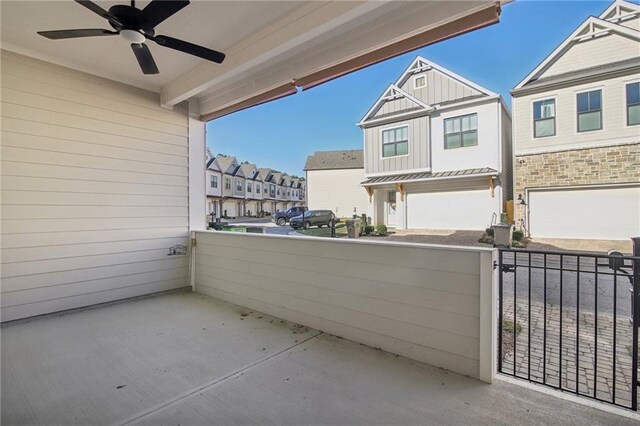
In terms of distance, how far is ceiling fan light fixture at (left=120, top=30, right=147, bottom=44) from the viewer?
6.94 ft

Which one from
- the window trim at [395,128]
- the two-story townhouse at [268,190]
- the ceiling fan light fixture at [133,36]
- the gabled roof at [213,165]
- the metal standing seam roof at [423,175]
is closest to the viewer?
the ceiling fan light fixture at [133,36]

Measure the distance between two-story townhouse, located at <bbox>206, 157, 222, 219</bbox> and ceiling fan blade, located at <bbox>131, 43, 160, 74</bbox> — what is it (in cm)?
1863

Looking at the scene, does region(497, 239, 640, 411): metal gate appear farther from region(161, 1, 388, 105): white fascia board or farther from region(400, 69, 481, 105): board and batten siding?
region(400, 69, 481, 105): board and batten siding

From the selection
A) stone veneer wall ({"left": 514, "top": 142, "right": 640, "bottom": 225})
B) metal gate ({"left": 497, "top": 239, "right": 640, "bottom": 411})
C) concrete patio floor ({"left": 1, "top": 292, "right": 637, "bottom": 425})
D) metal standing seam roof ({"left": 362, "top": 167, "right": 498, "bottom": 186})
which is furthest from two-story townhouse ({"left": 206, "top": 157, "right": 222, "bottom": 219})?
metal gate ({"left": 497, "top": 239, "right": 640, "bottom": 411})

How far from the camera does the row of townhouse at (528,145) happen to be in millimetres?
6832

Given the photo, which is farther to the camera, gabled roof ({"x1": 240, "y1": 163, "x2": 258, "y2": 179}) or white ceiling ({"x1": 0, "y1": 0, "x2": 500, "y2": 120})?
gabled roof ({"x1": 240, "y1": 163, "x2": 258, "y2": 179})

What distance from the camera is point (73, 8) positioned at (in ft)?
7.50

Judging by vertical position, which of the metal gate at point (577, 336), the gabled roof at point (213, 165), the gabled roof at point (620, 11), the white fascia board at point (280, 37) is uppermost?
the gabled roof at point (620, 11)

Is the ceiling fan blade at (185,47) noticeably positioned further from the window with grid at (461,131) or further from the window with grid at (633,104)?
the window with grid at (633,104)

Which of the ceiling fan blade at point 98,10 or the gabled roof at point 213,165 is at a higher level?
the gabled roof at point 213,165

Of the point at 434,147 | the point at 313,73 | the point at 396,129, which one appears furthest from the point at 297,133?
the point at 313,73

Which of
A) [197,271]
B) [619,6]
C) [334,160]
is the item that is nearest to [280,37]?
[197,271]

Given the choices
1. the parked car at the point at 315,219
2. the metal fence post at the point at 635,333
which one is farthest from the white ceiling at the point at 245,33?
the parked car at the point at 315,219

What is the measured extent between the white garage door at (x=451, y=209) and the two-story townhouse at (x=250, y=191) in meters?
17.8
